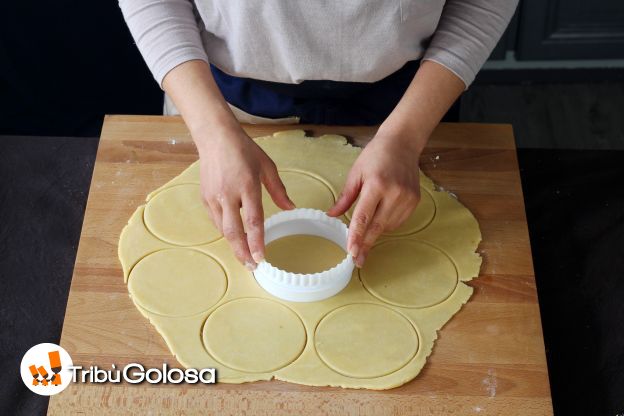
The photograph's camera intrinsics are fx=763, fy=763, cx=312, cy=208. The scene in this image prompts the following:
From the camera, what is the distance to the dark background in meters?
1.04

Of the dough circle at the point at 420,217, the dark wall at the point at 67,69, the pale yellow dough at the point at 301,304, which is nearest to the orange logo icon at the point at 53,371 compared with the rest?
the pale yellow dough at the point at 301,304

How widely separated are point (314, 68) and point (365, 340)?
41 cm

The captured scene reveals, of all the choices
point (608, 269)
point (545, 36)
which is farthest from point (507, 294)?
point (545, 36)

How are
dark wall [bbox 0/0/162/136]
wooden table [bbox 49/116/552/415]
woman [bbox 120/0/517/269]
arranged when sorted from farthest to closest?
dark wall [bbox 0/0/162/136], woman [bbox 120/0/517/269], wooden table [bbox 49/116/552/415]

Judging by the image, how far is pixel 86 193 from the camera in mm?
1235

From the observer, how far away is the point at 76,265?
106 cm

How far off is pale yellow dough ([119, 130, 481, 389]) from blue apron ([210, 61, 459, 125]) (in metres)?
0.13

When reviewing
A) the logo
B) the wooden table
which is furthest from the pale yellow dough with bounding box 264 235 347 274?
the logo

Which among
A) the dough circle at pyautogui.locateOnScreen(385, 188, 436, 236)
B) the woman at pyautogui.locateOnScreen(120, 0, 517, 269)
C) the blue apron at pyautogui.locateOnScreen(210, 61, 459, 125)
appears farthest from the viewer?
the blue apron at pyautogui.locateOnScreen(210, 61, 459, 125)

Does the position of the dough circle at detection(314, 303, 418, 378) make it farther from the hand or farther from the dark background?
the dark background

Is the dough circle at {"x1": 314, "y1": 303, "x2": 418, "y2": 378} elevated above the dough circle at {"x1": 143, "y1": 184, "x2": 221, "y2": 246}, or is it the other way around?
the dough circle at {"x1": 143, "y1": 184, "x2": 221, "y2": 246}

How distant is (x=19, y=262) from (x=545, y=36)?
169cm

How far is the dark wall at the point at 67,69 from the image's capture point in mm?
1791

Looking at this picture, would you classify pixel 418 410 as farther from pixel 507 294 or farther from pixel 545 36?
pixel 545 36
